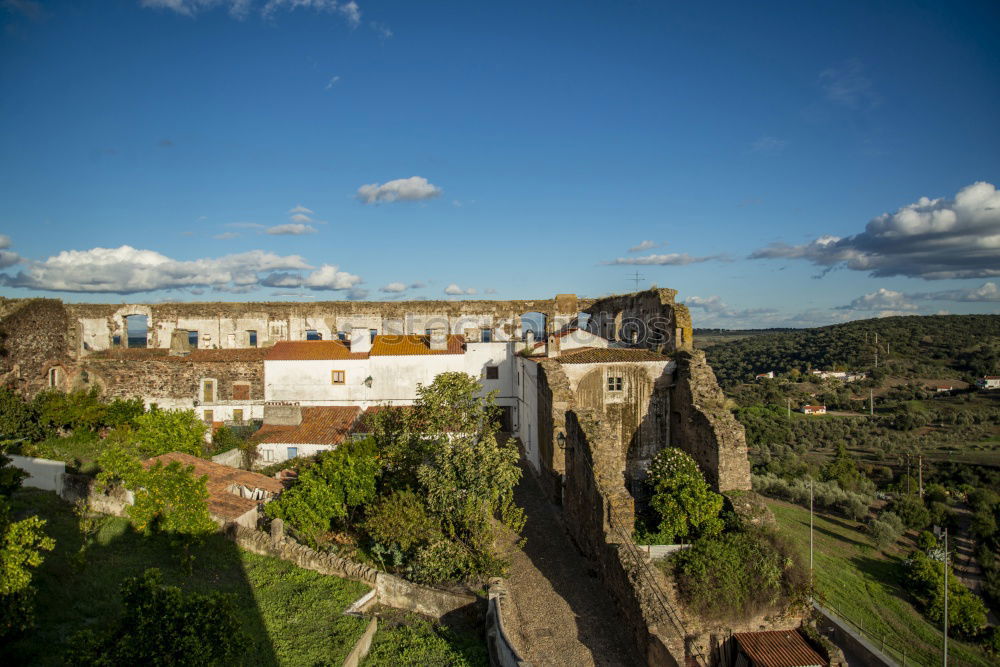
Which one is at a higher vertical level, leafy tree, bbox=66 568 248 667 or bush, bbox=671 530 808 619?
leafy tree, bbox=66 568 248 667

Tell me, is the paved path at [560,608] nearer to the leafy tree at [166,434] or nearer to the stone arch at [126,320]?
the leafy tree at [166,434]

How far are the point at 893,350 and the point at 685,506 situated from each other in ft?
189

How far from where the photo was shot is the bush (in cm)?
1183

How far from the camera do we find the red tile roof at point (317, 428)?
22141mm

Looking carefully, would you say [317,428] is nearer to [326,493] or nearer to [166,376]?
[326,493]

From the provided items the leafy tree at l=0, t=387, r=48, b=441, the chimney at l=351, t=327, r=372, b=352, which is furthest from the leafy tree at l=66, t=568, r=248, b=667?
the leafy tree at l=0, t=387, r=48, b=441

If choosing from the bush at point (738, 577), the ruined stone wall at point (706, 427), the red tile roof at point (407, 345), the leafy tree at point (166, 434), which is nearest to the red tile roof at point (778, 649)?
the bush at point (738, 577)

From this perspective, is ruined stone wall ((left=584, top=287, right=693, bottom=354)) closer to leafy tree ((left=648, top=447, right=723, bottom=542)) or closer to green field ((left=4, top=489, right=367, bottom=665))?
leafy tree ((left=648, top=447, right=723, bottom=542))

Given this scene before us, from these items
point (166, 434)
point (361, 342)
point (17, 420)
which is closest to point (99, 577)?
point (166, 434)

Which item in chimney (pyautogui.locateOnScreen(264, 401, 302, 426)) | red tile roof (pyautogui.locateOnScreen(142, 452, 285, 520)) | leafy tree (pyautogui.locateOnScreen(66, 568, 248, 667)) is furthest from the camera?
chimney (pyautogui.locateOnScreen(264, 401, 302, 426))

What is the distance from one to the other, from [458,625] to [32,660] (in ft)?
22.6

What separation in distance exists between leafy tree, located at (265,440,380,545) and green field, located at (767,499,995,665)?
11.6 meters

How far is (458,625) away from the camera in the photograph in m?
11.4

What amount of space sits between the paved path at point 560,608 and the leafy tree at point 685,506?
2.39 metres
